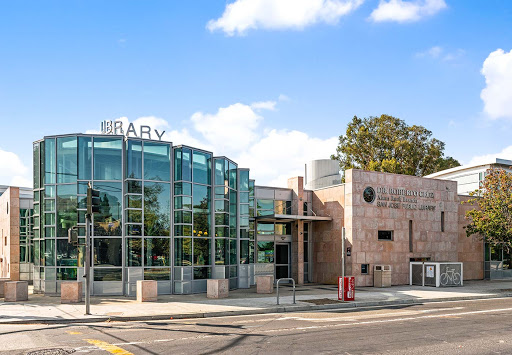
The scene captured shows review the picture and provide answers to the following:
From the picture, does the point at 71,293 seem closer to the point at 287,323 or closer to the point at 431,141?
the point at 287,323

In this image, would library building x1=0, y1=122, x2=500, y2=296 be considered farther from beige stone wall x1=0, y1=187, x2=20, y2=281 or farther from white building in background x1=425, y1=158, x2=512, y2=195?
white building in background x1=425, y1=158, x2=512, y2=195

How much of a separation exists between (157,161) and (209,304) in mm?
7503

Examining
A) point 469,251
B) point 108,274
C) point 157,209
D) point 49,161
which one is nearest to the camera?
point 108,274

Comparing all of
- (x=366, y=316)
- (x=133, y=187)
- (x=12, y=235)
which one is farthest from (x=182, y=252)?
(x=12, y=235)

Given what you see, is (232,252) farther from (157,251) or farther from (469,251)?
(469,251)

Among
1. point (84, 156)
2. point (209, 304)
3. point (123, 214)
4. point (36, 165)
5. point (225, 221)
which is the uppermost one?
point (84, 156)

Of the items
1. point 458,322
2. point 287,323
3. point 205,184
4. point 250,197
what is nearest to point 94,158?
point 205,184

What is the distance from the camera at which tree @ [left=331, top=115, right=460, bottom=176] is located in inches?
2168

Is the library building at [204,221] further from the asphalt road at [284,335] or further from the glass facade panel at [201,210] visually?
the asphalt road at [284,335]

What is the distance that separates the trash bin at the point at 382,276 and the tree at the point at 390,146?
26246 mm

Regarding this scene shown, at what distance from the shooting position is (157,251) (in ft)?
77.2

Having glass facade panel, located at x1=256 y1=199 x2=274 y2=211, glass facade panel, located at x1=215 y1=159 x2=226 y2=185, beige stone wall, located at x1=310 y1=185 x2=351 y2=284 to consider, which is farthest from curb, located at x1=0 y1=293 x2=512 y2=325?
glass facade panel, located at x1=256 y1=199 x2=274 y2=211

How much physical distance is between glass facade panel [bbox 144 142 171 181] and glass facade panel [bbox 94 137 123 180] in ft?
3.81

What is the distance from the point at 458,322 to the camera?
1614 centimetres
